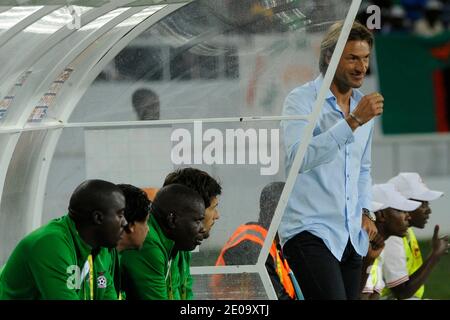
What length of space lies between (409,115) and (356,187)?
35.0 feet

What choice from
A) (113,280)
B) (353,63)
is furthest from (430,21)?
(113,280)

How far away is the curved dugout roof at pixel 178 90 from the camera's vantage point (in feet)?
20.4

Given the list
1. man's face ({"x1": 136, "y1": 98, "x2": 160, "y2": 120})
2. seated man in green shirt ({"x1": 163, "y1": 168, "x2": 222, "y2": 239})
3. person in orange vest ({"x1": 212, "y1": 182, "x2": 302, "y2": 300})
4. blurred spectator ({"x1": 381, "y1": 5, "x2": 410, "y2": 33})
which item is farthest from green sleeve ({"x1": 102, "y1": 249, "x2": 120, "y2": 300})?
blurred spectator ({"x1": 381, "y1": 5, "x2": 410, "y2": 33})

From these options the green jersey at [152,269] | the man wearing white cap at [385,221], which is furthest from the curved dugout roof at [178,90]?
the man wearing white cap at [385,221]

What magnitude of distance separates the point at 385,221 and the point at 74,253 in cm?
281

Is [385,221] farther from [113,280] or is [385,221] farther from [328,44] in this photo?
[113,280]

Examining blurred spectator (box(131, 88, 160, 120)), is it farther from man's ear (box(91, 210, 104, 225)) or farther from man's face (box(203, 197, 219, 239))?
man's ear (box(91, 210, 104, 225))

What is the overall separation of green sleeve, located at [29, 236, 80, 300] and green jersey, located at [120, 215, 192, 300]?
56cm

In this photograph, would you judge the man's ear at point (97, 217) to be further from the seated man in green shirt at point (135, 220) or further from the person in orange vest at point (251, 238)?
the person in orange vest at point (251, 238)

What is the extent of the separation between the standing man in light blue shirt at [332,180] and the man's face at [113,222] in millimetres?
1027

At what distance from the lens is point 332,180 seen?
6547mm

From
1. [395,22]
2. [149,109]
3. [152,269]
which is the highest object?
[395,22]
